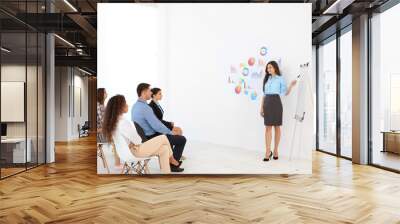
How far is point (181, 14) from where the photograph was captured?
641 cm

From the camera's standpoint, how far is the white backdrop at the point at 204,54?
20.9 ft

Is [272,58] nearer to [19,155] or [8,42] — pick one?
[8,42]

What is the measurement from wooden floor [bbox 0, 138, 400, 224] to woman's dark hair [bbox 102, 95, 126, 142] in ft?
2.63

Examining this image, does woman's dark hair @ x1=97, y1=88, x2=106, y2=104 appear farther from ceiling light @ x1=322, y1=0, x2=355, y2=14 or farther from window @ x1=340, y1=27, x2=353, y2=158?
window @ x1=340, y1=27, x2=353, y2=158

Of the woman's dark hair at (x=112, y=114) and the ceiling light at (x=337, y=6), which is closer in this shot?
the woman's dark hair at (x=112, y=114)

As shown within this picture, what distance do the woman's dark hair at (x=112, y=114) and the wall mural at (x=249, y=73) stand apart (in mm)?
1915

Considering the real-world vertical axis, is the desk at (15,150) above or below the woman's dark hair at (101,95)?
below

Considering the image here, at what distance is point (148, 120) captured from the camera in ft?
20.6

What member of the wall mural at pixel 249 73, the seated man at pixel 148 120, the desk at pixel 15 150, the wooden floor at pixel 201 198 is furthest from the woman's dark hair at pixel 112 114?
the wall mural at pixel 249 73

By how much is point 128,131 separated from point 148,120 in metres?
0.39

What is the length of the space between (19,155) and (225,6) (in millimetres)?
4706

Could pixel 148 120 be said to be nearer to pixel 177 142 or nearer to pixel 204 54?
pixel 177 142

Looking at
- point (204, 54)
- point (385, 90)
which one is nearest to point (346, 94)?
point (385, 90)

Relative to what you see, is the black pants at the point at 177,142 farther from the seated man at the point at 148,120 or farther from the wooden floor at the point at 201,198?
the wooden floor at the point at 201,198
